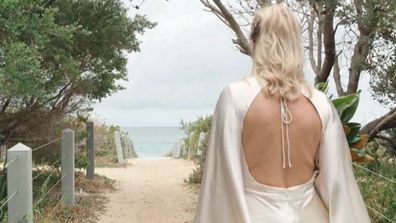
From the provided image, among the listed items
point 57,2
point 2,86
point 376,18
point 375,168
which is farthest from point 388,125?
point 2,86

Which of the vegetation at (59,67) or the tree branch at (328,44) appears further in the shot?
the tree branch at (328,44)

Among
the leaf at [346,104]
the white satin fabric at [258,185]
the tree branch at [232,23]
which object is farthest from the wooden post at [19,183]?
the tree branch at [232,23]

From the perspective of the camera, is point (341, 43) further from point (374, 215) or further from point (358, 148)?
point (358, 148)

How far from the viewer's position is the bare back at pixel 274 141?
7.75 feet

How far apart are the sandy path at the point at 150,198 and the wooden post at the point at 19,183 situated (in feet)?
10.6

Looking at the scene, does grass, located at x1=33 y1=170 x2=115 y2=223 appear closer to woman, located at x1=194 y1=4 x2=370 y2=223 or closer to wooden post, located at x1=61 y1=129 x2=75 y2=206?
wooden post, located at x1=61 y1=129 x2=75 y2=206

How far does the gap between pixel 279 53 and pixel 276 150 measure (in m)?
0.36

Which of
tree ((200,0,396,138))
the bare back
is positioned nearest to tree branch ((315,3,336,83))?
tree ((200,0,396,138))

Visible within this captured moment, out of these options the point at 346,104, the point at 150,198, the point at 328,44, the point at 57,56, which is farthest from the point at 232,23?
the point at 346,104

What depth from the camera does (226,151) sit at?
2.37 metres

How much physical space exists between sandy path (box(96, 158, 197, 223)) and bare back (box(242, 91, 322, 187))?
20.8 ft

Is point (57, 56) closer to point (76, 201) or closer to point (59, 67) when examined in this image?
point (59, 67)

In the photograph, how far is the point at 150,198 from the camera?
1049 centimetres

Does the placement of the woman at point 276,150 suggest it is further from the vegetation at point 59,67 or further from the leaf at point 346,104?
the vegetation at point 59,67
